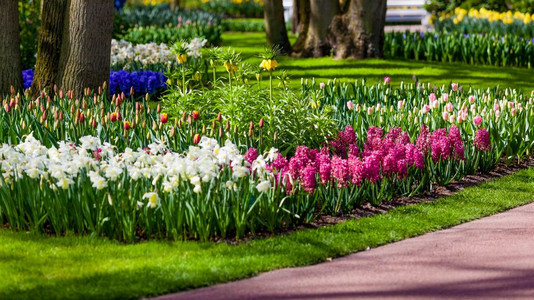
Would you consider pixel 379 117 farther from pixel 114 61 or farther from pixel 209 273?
pixel 114 61

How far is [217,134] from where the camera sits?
741cm

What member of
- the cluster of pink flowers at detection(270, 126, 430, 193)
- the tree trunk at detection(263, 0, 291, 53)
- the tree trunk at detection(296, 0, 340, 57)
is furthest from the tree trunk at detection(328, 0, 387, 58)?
the cluster of pink flowers at detection(270, 126, 430, 193)

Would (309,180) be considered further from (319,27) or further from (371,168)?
(319,27)

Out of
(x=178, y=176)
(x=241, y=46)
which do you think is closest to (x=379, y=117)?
(x=178, y=176)

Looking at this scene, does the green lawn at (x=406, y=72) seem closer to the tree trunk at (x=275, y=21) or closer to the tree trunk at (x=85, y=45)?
the tree trunk at (x=275, y=21)

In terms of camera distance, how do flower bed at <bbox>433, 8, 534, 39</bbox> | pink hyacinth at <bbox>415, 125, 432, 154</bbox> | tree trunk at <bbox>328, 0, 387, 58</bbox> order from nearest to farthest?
pink hyacinth at <bbox>415, 125, 432, 154</bbox>
tree trunk at <bbox>328, 0, 387, 58</bbox>
flower bed at <bbox>433, 8, 534, 39</bbox>

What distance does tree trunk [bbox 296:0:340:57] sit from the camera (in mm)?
15977


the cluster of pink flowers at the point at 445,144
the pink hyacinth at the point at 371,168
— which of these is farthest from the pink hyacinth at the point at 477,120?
the pink hyacinth at the point at 371,168

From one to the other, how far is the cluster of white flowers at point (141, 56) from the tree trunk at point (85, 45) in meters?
3.16

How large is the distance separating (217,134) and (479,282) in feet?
9.23

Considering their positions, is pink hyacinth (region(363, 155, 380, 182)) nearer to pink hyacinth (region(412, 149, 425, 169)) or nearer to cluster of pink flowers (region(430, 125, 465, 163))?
pink hyacinth (region(412, 149, 425, 169))

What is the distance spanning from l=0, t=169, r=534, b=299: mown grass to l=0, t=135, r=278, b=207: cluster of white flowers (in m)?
0.37

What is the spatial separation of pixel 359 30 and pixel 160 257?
35.2 feet

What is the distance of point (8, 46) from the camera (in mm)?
10797
